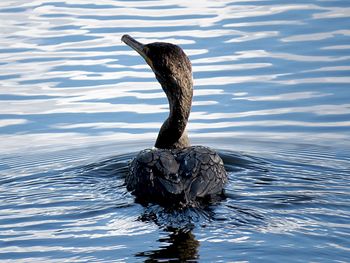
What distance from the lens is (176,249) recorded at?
1027cm

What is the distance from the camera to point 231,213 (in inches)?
434

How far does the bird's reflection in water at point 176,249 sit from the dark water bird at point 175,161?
68cm

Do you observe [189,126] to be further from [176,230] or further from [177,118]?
[176,230]

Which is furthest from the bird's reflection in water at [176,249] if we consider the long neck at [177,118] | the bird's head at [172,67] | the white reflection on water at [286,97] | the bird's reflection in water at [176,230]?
the white reflection on water at [286,97]

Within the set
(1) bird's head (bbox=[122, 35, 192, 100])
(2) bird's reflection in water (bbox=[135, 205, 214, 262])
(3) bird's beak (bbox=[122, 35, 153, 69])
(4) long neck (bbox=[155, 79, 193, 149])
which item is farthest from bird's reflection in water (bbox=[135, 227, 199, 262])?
(3) bird's beak (bbox=[122, 35, 153, 69])

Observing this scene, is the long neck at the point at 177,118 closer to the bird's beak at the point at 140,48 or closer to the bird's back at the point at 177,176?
the bird's beak at the point at 140,48

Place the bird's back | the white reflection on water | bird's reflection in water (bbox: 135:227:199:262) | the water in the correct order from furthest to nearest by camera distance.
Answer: the white reflection on water
the bird's back
the water
bird's reflection in water (bbox: 135:227:199:262)

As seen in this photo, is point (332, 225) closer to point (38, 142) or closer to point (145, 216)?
point (145, 216)

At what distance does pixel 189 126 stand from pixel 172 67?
2536mm

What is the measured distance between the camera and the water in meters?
10.5

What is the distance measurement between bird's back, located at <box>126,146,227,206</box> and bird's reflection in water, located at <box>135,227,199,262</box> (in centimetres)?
69

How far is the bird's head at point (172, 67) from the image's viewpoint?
500 inches

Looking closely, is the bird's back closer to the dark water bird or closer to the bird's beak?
the dark water bird

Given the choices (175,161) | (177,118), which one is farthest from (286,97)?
(175,161)
